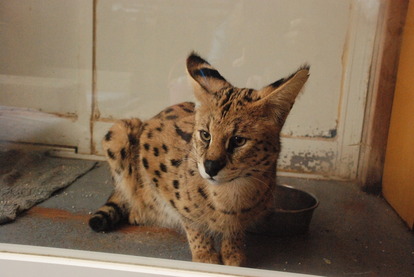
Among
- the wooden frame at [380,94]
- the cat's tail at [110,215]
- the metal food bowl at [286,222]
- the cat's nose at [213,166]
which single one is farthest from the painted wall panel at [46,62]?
the wooden frame at [380,94]

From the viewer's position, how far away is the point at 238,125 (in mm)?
1053

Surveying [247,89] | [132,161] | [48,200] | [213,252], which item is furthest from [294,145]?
[48,200]

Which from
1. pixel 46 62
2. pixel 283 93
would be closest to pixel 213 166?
pixel 283 93

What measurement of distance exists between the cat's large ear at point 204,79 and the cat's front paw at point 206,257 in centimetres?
42

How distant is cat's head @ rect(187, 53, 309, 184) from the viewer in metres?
1.03

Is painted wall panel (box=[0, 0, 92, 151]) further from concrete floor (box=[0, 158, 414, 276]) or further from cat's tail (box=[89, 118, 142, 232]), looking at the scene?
concrete floor (box=[0, 158, 414, 276])

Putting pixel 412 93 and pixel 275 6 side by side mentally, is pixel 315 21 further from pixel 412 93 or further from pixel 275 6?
pixel 412 93

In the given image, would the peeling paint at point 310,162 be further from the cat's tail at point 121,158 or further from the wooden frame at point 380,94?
the cat's tail at point 121,158

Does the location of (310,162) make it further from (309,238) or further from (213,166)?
(213,166)

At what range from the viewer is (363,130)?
1.30 metres

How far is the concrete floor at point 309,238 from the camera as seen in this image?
117 cm

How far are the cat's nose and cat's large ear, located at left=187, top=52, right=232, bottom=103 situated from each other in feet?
0.62

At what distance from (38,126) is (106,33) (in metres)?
0.41

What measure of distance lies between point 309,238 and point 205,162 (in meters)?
0.49
